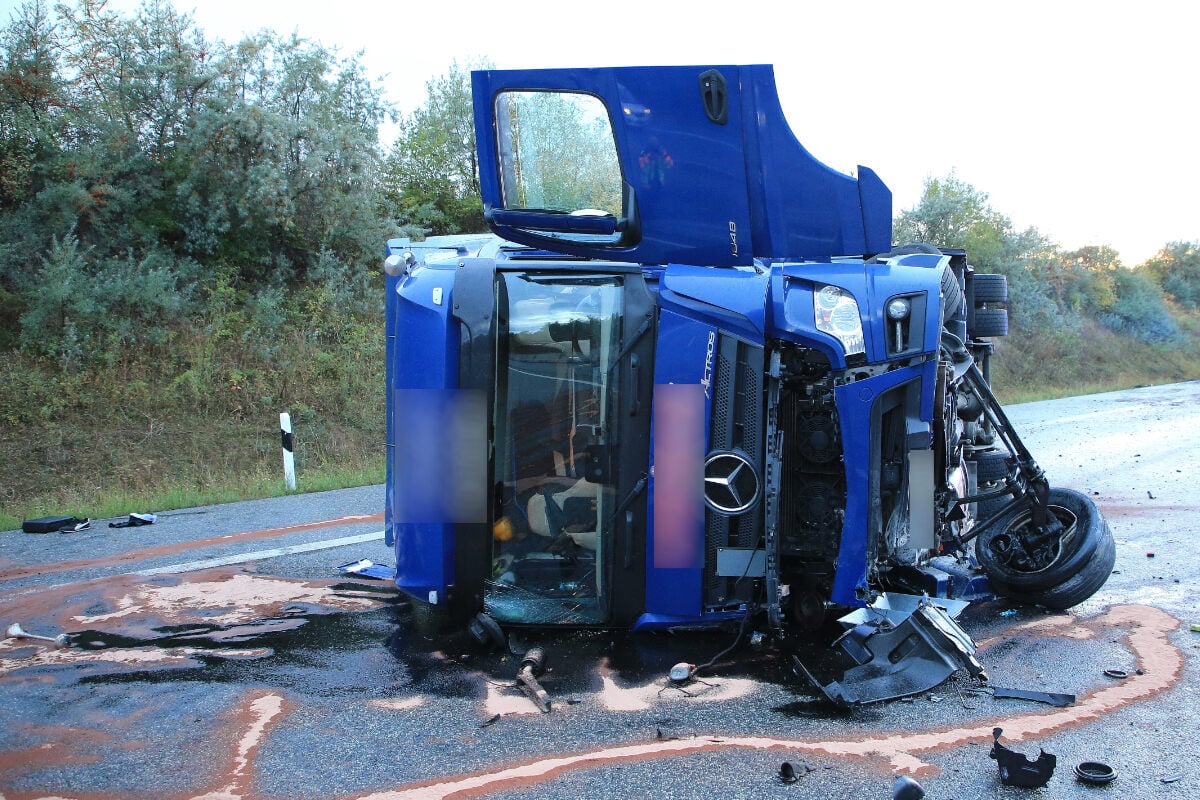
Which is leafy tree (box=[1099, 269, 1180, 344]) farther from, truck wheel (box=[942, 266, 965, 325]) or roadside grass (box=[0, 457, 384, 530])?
truck wheel (box=[942, 266, 965, 325])

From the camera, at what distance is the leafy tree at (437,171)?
1794 centimetres

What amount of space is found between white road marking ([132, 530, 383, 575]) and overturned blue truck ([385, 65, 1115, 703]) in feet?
7.05

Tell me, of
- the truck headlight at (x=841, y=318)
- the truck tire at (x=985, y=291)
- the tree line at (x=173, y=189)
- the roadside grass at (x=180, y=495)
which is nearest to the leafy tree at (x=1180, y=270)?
the tree line at (x=173, y=189)

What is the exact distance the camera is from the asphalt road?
3008mm

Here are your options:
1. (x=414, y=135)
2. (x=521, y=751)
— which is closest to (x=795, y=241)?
(x=521, y=751)

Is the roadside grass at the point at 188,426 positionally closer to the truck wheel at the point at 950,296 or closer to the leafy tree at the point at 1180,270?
the truck wheel at the point at 950,296

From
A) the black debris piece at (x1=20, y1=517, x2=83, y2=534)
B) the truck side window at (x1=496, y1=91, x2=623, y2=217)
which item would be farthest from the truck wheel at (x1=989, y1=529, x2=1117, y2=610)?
the black debris piece at (x1=20, y1=517, x2=83, y2=534)

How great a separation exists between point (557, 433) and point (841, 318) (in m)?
1.31

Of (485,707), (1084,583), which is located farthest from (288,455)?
(1084,583)

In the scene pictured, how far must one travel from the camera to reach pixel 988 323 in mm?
6059

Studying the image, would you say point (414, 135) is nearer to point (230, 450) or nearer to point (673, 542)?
point (230, 450)

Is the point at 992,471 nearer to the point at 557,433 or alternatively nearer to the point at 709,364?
the point at 709,364

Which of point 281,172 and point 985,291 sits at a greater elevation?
point 281,172

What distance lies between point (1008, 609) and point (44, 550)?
6261 mm
